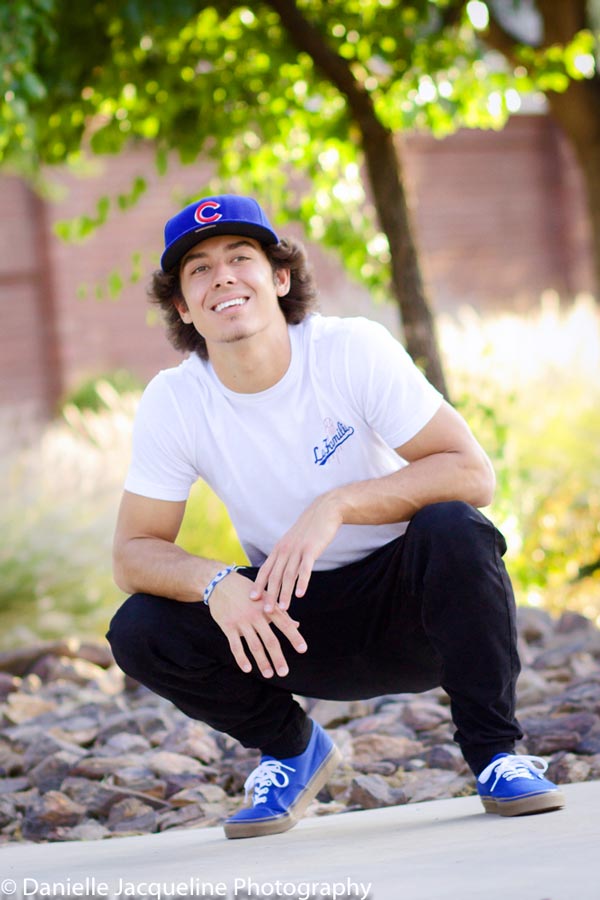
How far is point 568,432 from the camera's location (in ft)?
24.1

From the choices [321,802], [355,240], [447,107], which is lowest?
[321,802]

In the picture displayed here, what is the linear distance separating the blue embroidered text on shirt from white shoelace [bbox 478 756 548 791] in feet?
2.53

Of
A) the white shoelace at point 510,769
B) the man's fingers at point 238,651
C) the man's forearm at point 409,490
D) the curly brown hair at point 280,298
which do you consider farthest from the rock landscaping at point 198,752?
the curly brown hair at point 280,298

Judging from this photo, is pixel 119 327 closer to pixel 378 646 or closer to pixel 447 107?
pixel 447 107

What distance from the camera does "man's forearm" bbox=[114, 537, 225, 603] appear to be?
2.83 metres

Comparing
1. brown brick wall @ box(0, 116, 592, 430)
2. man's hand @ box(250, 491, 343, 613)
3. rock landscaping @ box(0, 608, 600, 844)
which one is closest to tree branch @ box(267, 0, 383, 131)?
rock landscaping @ box(0, 608, 600, 844)

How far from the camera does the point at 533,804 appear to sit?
8.23 ft

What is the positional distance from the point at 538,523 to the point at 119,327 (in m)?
7.83

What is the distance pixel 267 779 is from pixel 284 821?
4.2 inches

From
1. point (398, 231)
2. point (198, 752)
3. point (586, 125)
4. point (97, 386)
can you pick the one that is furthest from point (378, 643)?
point (97, 386)

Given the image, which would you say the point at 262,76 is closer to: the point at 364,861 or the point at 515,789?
the point at 515,789

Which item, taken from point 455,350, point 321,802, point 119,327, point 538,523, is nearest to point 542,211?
point 119,327

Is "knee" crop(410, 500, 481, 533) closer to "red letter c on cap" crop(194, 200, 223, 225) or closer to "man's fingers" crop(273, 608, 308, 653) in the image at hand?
"man's fingers" crop(273, 608, 308, 653)

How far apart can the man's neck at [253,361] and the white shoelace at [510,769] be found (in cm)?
98
